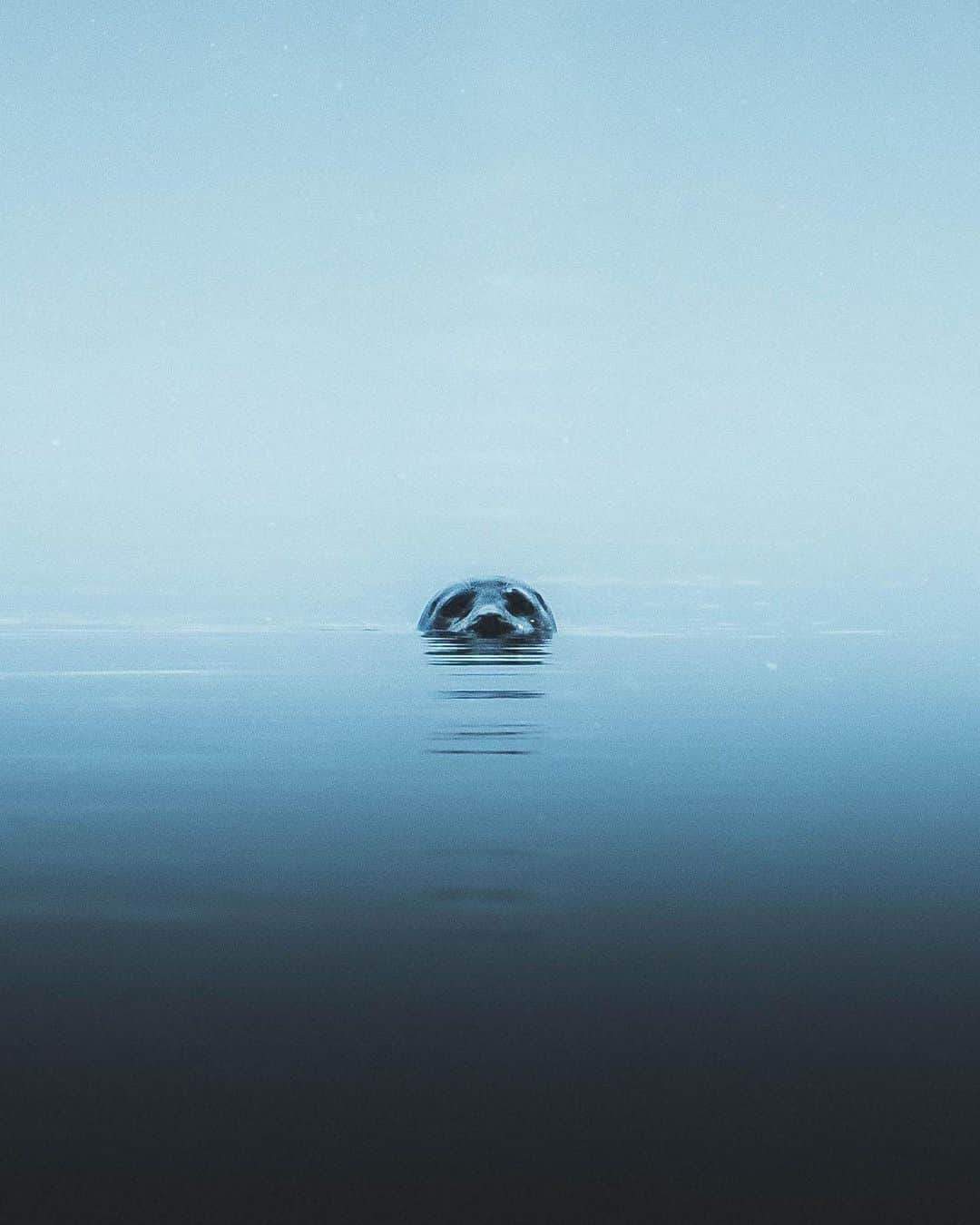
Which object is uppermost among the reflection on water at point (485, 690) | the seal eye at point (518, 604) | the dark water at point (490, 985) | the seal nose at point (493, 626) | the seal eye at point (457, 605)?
the seal eye at point (457, 605)

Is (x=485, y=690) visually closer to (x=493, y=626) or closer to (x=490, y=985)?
(x=493, y=626)

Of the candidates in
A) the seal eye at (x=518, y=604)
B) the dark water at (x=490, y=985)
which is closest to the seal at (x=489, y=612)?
the seal eye at (x=518, y=604)

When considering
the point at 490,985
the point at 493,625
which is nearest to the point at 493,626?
the point at 493,625

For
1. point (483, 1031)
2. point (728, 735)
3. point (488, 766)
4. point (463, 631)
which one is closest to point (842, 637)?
point (463, 631)

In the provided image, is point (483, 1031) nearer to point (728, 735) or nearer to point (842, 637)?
point (728, 735)

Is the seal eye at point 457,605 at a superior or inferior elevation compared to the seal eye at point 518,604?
superior

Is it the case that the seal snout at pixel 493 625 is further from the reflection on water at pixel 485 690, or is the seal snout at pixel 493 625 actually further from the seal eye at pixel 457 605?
the seal eye at pixel 457 605

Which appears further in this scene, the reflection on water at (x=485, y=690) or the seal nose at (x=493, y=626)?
the seal nose at (x=493, y=626)

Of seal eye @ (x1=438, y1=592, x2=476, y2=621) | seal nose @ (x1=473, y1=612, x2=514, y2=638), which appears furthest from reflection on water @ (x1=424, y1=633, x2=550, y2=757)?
seal eye @ (x1=438, y1=592, x2=476, y2=621)
